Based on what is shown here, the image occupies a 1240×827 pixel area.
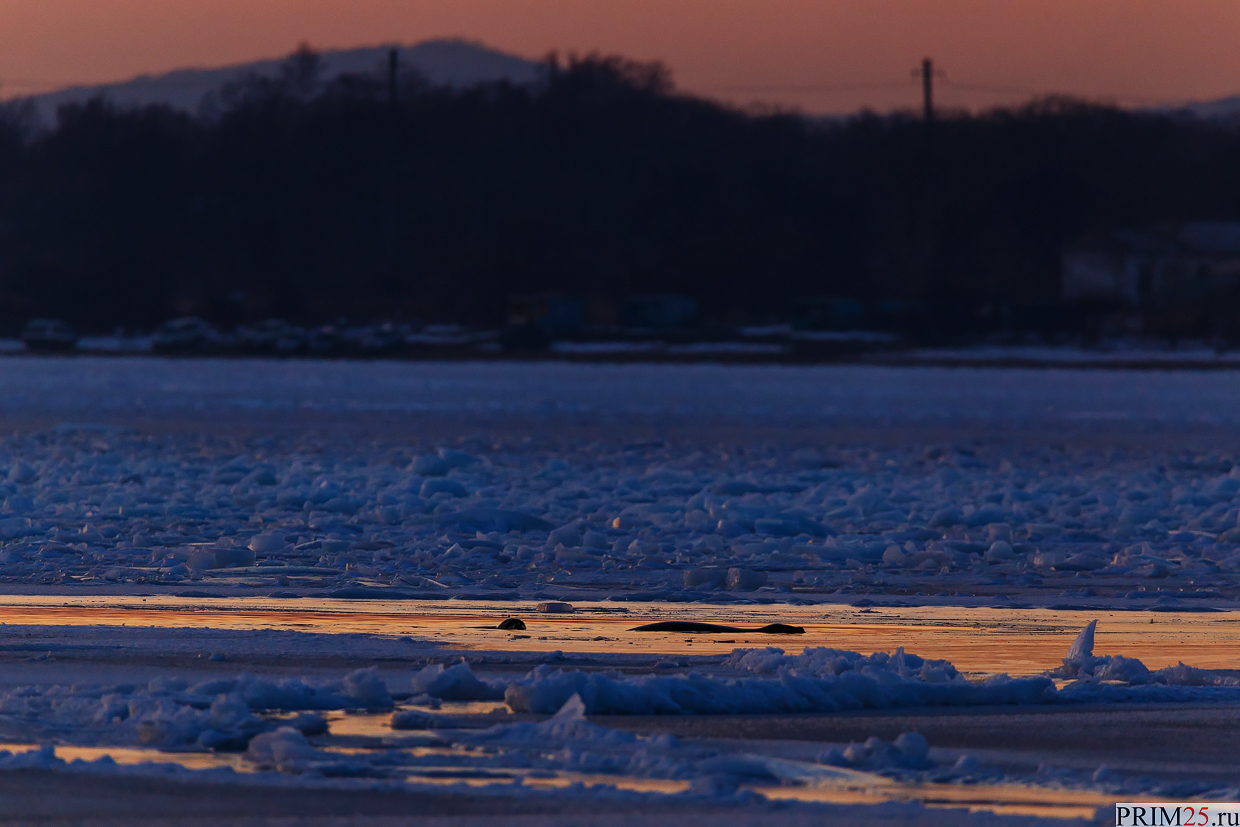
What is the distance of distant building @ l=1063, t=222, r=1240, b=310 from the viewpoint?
74.1 metres

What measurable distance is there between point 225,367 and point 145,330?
28150 millimetres

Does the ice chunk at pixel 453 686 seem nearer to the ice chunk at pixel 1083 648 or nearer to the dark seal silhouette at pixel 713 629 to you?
the dark seal silhouette at pixel 713 629

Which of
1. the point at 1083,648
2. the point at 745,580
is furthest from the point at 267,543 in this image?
the point at 1083,648

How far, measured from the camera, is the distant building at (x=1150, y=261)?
74.1 meters

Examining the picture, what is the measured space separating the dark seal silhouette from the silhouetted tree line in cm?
6854

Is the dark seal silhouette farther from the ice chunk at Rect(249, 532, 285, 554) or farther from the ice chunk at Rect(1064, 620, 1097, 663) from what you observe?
the ice chunk at Rect(249, 532, 285, 554)

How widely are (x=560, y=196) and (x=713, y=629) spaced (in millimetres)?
85622

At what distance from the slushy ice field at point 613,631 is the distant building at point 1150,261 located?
58.4m

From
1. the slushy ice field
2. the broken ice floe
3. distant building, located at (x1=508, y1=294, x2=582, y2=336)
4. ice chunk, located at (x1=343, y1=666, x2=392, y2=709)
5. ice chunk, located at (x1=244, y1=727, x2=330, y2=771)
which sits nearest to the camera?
the slushy ice field

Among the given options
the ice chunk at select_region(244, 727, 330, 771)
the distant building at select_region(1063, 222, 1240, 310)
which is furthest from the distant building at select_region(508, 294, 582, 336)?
the ice chunk at select_region(244, 727, 330, 771)

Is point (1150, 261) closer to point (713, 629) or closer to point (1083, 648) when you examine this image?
point (713, 629)

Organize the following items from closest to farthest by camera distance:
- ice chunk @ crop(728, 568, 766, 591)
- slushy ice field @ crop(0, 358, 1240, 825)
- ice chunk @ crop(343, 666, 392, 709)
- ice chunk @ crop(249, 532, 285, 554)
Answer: slushy ice field @ crop(0, 358, 1240, 825), ice chunk @ crop(343, 666, 392, 709), ice chunk @ crop(728, 568, 766, 591), ice chunk @ crop(249, 532, 285, 554)

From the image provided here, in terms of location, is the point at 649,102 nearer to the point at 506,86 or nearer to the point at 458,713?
the point at 506,86

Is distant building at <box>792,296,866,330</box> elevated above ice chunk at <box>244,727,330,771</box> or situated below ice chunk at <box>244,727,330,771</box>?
below
